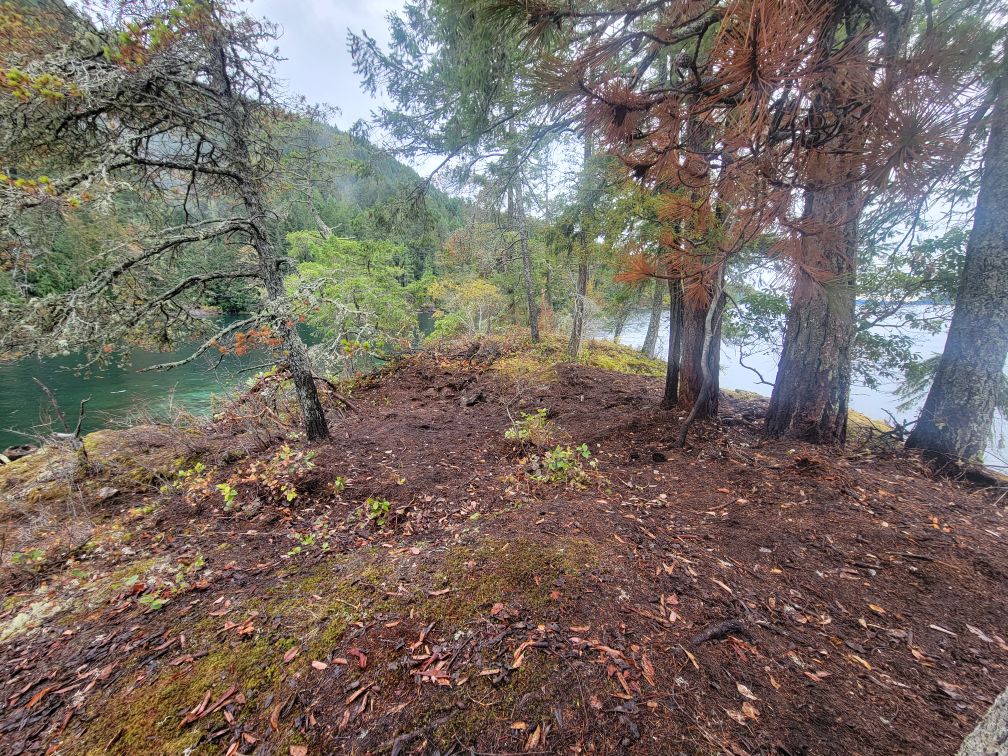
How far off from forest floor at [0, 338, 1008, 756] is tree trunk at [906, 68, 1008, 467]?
1.39ft

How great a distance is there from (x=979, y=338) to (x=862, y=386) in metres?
4.58

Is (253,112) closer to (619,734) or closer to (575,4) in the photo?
(575,4)

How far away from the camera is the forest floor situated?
4.24ft

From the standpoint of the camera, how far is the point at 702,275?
9.59ft

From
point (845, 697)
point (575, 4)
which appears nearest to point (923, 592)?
point (845, 697)

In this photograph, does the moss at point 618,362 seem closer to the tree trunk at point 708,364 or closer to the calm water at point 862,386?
the calm water at point 862,386

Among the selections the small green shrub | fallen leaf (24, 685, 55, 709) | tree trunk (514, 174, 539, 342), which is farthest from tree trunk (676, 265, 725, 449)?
tree trunk (514, 174, 539, 342)

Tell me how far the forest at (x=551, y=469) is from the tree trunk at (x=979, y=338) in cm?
2

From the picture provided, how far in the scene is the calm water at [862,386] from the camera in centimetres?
564

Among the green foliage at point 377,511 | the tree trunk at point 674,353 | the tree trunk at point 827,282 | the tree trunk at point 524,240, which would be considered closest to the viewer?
the tree trunk at point 827,282

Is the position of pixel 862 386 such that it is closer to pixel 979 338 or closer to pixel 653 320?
pixel 979 338

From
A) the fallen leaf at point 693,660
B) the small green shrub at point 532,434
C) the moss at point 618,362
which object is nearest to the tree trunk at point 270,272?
the small green shrub at point 532,434

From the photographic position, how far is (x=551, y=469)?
349 centimetres

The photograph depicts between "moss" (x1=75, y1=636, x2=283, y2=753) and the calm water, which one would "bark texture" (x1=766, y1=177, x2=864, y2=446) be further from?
"moss" (x1=75, y1=636, x2=283, y2=753)
